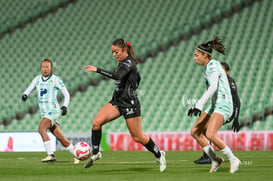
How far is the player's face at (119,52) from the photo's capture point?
952 centimetres

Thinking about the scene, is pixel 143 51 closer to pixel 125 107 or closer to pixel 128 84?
pixel 128 84

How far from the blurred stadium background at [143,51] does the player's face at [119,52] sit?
1093 cm

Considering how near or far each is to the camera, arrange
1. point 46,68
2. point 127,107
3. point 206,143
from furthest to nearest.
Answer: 1. point 46,68
2. point 127,107
3. point 206,143

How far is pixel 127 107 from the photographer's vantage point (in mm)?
9531

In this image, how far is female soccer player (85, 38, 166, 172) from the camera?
9.44m

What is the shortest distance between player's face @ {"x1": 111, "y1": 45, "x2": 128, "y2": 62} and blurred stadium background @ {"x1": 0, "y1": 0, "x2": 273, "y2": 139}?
1093 cm

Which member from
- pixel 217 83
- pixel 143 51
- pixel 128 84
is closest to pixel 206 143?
pixel 217 83

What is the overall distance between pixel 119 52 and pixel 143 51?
50.6 feet

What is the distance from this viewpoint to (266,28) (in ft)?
77.4

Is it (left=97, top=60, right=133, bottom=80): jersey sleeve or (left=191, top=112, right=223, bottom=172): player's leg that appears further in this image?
(left=191, top=112, right=223, bottom=172): player's leg

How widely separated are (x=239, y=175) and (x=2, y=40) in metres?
21.4

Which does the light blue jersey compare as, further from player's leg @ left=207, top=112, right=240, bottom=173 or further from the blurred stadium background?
the blurred stadium background

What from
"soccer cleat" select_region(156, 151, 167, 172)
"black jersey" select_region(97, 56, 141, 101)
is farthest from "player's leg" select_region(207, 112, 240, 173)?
"black jersey" select_region(97, 56, 141, 101)

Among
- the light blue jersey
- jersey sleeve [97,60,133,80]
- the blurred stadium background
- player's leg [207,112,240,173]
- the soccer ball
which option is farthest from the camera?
the blurred stadium background
